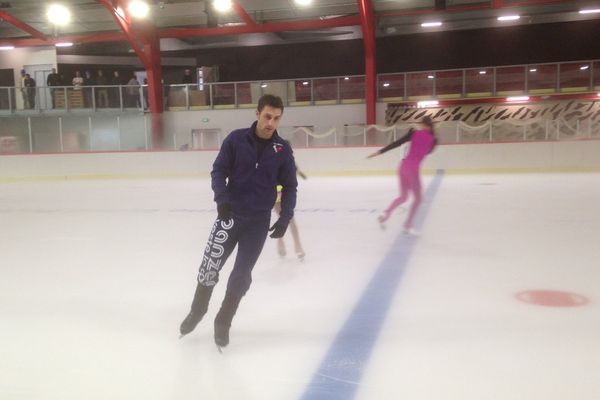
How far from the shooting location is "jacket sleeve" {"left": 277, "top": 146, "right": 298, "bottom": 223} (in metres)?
2.54

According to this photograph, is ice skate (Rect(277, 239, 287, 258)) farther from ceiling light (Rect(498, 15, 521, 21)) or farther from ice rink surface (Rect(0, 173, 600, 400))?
ceiling light (Rect(498, 15, 521, 21))

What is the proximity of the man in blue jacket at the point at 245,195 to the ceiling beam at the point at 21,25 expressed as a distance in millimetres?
18419

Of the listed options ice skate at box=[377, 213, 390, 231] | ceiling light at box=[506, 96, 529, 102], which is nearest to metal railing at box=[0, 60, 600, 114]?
ceiling light at box=[506, 96, 529, 102]

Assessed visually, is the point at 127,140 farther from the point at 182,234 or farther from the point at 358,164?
the point at 182,234

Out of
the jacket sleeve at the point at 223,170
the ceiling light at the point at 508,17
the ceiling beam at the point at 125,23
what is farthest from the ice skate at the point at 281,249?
the ceiling light at the point at 508,17

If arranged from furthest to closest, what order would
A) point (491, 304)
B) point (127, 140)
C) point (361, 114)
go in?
point (361, 114), point (127, 140), point (491, 304)

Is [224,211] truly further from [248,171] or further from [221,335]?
[221,335]

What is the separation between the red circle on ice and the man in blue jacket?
1586 mm

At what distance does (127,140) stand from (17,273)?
32.2 ft

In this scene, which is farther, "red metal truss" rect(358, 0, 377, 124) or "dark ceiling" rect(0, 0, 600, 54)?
"dark ceiling" rect(0, 0, 600, 54)

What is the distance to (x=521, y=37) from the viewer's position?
1933cm

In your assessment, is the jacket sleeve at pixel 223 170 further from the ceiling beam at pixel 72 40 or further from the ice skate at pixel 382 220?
the ceiling beam at pixel 72 40

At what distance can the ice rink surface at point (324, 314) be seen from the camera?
2.18m

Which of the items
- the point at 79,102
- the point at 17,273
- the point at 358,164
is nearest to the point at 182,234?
the point at 17,273
